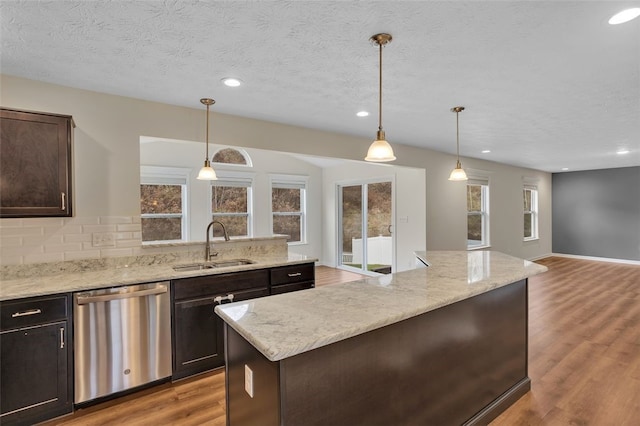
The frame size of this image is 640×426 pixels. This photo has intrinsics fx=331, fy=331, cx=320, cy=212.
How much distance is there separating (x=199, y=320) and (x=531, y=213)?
9.10 meters

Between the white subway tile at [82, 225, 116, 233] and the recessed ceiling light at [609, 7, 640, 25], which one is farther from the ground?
the recessed ceiling light at [609, 7, 640, 25]

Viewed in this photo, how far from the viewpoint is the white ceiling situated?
173 centimetres

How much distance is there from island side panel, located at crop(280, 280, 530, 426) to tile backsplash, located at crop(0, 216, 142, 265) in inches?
92.3

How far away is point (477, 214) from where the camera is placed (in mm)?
7152

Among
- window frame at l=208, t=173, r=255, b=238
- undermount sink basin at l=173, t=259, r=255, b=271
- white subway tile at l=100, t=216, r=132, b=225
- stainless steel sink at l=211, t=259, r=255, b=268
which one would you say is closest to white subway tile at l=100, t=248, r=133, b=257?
white subway tile at l=100, t=216, r=132, b=225

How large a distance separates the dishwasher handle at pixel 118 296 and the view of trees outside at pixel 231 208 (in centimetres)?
424

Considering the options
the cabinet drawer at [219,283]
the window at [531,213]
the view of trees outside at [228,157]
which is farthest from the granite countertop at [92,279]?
the window at [531,213]

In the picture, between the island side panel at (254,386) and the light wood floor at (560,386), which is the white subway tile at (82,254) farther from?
the island side panel at (254,386)

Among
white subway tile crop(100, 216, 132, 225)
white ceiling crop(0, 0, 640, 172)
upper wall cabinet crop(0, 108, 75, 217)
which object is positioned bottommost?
white subway tile crop(100, 216, 132, 225)

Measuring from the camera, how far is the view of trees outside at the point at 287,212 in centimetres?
755

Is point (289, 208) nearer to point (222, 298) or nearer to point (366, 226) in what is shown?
point (366, 226)

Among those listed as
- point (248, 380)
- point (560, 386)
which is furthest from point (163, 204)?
point (560, 386)

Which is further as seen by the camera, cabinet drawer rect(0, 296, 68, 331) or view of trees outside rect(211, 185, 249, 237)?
view of trees outside rect(211, 185, 249, 237)

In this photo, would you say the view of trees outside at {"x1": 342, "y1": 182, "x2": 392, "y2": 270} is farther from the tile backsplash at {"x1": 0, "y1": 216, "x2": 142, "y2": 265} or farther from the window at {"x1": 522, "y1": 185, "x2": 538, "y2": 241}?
the tile backsplash at {"x1": 0, "y1": 216, "x2": 142, "y2": 265}
